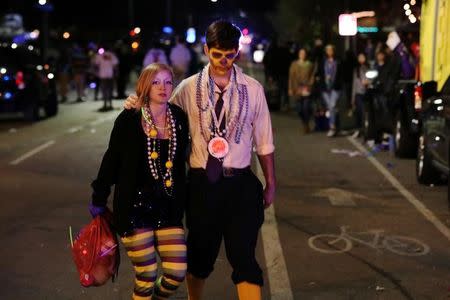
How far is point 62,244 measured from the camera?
6.87 meters

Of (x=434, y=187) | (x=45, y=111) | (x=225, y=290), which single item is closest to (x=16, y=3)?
(x=45, y=111)

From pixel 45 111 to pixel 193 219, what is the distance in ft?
51.0

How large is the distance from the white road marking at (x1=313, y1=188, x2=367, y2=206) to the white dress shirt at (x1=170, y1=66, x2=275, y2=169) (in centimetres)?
446

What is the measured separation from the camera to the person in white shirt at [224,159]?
4.14m

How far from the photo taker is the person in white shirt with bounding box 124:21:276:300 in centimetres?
414

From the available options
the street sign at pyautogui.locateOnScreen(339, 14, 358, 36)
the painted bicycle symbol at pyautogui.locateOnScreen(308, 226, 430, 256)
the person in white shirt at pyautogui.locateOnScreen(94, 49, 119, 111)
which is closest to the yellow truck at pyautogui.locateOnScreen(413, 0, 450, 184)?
the painted bicycle symbol at pyautogui.locateOnScreen(308, 226, 430, 256)

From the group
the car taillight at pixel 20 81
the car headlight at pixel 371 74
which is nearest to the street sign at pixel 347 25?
the car headlight at pixel 371 74

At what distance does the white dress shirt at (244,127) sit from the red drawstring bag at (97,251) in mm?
589

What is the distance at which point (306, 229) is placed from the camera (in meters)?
7.39

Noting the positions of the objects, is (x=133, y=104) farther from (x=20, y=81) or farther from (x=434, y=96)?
(x=20, y=81)

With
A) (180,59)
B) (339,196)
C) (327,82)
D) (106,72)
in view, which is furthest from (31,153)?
(180,59)

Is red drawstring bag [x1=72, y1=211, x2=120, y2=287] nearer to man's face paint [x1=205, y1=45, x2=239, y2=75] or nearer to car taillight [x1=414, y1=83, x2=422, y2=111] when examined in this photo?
man's face paint [x1=205, y1=45, x2=239, y2=75]

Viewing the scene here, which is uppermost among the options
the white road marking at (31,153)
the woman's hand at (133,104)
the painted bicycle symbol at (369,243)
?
the woman's hand at (133,104)

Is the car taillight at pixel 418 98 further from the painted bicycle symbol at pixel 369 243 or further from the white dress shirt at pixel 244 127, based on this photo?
the white dress shirt at pixel 244 127
